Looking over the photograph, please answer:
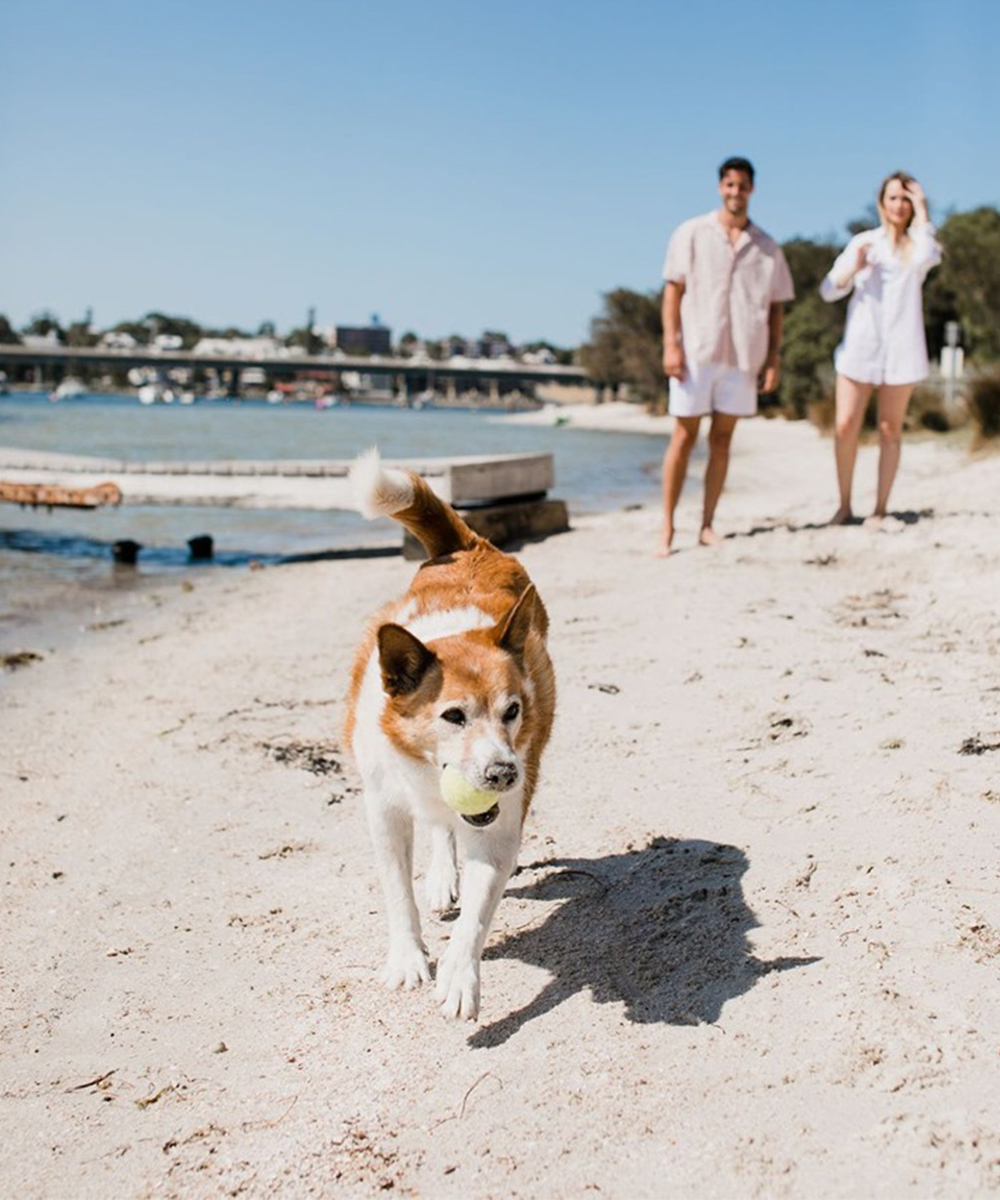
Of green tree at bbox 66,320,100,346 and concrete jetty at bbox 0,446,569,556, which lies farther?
green tree at bbox 66,320,100,346

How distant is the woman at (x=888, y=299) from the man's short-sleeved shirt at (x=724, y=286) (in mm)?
531

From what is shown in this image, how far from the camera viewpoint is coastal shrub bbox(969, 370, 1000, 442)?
728 inches

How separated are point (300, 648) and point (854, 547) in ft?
13.1

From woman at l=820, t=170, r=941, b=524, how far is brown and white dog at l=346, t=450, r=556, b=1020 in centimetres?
607

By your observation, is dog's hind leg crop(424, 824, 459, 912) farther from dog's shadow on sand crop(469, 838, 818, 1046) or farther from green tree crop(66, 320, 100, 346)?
green tree crop(66, 320, 100, 346)

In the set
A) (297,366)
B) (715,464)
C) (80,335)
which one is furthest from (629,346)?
(80,335)

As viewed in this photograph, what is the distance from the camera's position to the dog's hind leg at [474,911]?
3.27 m

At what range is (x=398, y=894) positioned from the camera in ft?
11.8

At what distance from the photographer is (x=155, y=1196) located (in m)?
2.70

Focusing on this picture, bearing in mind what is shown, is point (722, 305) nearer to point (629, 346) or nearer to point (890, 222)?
point (890, 222)

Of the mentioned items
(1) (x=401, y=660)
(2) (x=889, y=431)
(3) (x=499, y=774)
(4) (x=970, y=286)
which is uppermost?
(4) (x=970, y=286)

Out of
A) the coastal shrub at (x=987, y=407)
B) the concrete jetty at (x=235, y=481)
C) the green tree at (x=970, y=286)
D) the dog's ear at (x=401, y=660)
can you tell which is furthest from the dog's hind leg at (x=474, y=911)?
the green tree at (x=970, y=286)

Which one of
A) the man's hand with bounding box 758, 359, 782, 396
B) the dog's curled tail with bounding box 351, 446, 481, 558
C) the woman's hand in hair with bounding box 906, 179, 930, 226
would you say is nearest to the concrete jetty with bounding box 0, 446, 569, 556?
the man's hand with bounding box 758, 359, 782, 396

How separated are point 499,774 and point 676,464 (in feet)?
21.6
